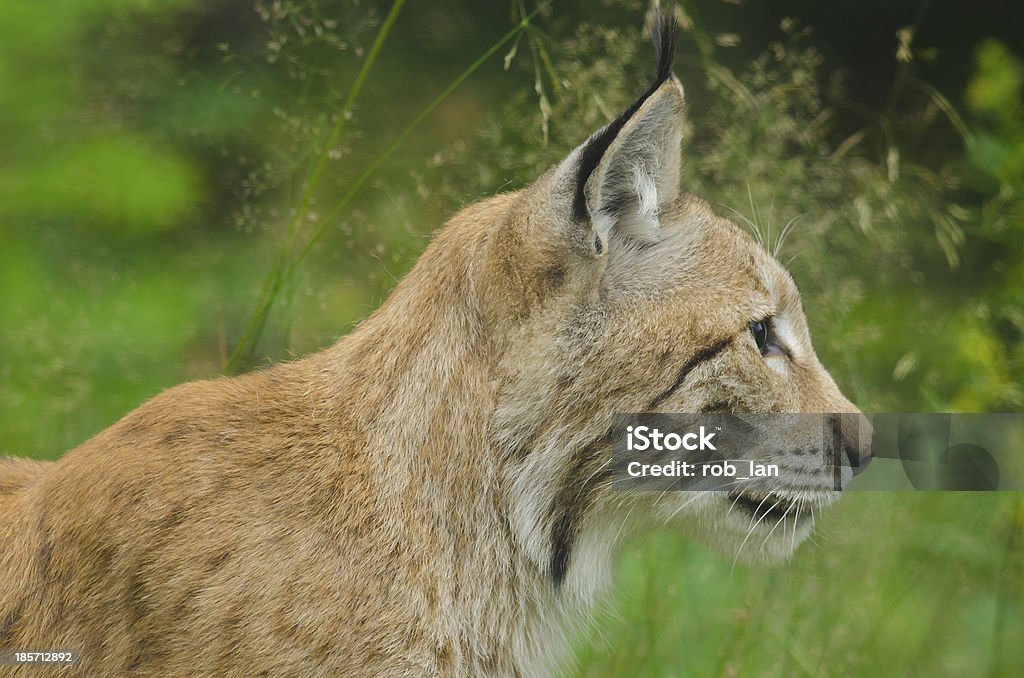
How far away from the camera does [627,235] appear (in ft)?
9.57

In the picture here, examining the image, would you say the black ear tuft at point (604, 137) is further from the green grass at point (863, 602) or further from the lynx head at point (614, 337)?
the green grass at point (863, 602)

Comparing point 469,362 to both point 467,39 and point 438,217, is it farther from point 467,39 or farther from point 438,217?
point 467,39

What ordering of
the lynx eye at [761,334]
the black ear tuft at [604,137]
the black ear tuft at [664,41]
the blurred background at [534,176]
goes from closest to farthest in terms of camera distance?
the black ear tuft at [604,137] → the black ear tuft at [664,41] → the lynx eye at [761,334] → the blurred background at [534,176]

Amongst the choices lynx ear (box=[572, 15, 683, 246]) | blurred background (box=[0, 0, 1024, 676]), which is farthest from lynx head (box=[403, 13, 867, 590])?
blurred background (box=[0, 0, 1024, 676])

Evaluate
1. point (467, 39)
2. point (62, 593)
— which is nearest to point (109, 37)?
point (467, 39)

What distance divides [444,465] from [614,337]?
20.8 inches

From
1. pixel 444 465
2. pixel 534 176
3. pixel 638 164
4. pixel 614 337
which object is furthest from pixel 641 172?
pixel 534 176

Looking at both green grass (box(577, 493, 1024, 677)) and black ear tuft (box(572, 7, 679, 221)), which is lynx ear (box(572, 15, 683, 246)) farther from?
green grass (box(577, 493, 1024, 677))

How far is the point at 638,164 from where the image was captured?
9.20 ft

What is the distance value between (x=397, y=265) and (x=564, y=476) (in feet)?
5.28

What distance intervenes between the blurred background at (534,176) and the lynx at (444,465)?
1112mm

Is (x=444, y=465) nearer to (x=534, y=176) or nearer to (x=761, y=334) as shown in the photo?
(x=761, y=334)

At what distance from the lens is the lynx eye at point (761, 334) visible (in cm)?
301

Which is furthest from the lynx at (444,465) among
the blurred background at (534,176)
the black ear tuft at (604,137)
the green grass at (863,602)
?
the green grass at (863,602)
